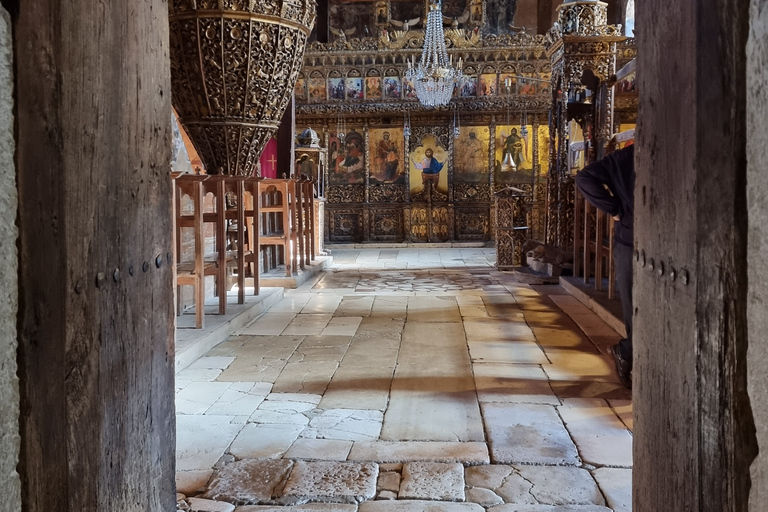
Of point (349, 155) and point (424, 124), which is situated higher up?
point (424, 124)

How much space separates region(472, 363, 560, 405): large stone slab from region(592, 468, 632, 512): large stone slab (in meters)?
0.85

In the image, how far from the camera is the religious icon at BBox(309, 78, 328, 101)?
14453mm

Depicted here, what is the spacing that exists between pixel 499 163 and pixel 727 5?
13.6 m

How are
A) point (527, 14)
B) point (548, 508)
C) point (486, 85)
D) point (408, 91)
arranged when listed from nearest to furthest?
1. point (548, 508)
2. point (486, 85)
3. point (408, 91)
4. point (527, 14)

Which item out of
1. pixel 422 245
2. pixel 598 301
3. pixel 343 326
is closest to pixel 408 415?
pixel 343 326

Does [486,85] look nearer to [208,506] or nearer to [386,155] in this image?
[386,155]

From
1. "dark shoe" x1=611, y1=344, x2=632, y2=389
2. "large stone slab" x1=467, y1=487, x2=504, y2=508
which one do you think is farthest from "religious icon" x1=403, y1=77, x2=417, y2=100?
"large stone slab" x1=467, y1=487, x2=504, y2=508

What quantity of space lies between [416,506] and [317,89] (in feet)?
43.3

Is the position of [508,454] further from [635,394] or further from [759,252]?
[759,252]

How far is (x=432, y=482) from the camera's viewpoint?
2.24 m

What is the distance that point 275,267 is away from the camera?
859cm

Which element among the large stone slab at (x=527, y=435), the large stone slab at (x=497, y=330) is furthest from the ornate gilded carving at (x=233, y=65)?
the large stone slab at (x=527, y=435)

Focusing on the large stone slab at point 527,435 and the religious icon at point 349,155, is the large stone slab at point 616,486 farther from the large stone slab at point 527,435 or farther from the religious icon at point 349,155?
the religious icon at point 349,155

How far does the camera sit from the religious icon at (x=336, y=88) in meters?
14.5
